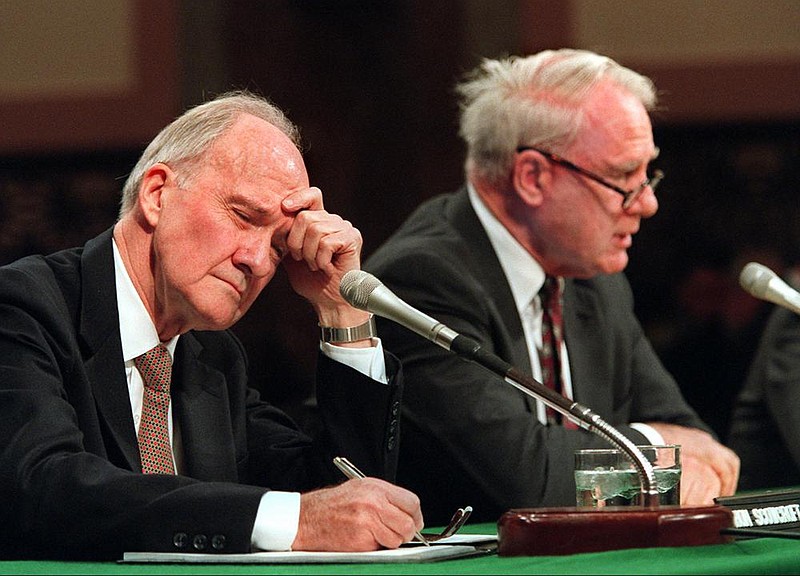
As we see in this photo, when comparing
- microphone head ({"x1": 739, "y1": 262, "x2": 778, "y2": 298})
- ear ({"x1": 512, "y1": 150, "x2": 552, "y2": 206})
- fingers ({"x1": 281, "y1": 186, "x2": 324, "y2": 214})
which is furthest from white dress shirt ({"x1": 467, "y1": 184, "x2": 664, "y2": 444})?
fingers ({"x1": 281, "y1": 186, "x2": 324, "y2": 214})

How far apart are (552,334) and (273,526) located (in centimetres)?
162

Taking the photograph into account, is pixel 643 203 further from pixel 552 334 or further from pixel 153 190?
pixel 153 190

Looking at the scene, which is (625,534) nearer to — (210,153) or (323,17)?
(210,153)

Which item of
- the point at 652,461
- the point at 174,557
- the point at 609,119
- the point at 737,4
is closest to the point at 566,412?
the point at 652,461

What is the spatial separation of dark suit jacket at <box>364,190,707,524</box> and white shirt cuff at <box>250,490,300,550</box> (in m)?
1.07

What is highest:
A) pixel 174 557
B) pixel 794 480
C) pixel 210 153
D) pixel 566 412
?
pixel 210 153

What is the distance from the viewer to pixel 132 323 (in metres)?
2.55

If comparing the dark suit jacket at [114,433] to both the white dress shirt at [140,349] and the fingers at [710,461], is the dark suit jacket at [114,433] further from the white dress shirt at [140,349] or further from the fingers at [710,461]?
the fingers at [710,461]

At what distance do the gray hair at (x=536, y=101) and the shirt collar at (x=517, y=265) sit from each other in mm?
170

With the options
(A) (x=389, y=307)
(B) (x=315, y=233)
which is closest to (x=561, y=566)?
(A) (x=389, y=307)

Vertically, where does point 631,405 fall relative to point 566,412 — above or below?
below

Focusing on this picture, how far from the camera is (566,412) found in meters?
2.19

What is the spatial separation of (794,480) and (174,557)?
8.35 feet

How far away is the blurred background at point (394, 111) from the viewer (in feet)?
21.0
